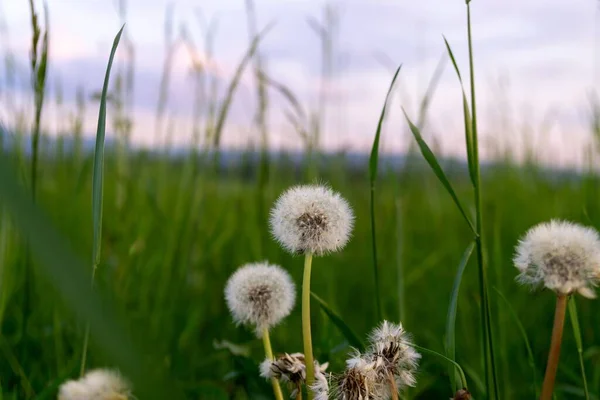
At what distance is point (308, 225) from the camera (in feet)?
2.87

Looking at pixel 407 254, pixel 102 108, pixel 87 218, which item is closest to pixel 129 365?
pixel 102 108

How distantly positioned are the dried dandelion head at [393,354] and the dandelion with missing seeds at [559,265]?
17 centimetres

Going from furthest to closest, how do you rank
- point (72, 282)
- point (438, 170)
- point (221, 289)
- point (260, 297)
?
point (221, 289)
point (260, 297)
point (438, 170)
point (72, 282)

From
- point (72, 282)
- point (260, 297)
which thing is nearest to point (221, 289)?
point (260, 297)

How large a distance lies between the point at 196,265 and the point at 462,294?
→ 3.49 feet

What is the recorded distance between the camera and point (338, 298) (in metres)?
2.52

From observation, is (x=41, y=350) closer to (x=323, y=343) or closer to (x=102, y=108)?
(x=323, y=343)

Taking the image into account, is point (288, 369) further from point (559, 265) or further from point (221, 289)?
point (221, 289)

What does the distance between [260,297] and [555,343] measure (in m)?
0.44

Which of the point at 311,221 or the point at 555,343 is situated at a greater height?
the point at 311,221

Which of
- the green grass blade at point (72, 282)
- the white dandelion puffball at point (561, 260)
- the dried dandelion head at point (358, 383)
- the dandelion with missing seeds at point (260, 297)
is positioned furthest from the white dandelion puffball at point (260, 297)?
the green grass blade at point (72, 282)

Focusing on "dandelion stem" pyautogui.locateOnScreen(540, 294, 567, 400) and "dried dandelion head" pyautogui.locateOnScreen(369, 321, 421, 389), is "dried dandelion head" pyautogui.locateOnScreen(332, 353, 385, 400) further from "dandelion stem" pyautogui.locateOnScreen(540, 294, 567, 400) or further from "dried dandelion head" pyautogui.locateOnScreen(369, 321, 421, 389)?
"dandelion stem" pyautogui.locateOnScreen(540, 294, 567, 400)

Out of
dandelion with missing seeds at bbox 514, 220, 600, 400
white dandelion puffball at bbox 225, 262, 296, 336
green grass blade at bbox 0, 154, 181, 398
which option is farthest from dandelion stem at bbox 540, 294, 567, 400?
green grass blade at bbox 0, 154, 181, 398

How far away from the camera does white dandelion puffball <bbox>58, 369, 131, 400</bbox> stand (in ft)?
3.11
